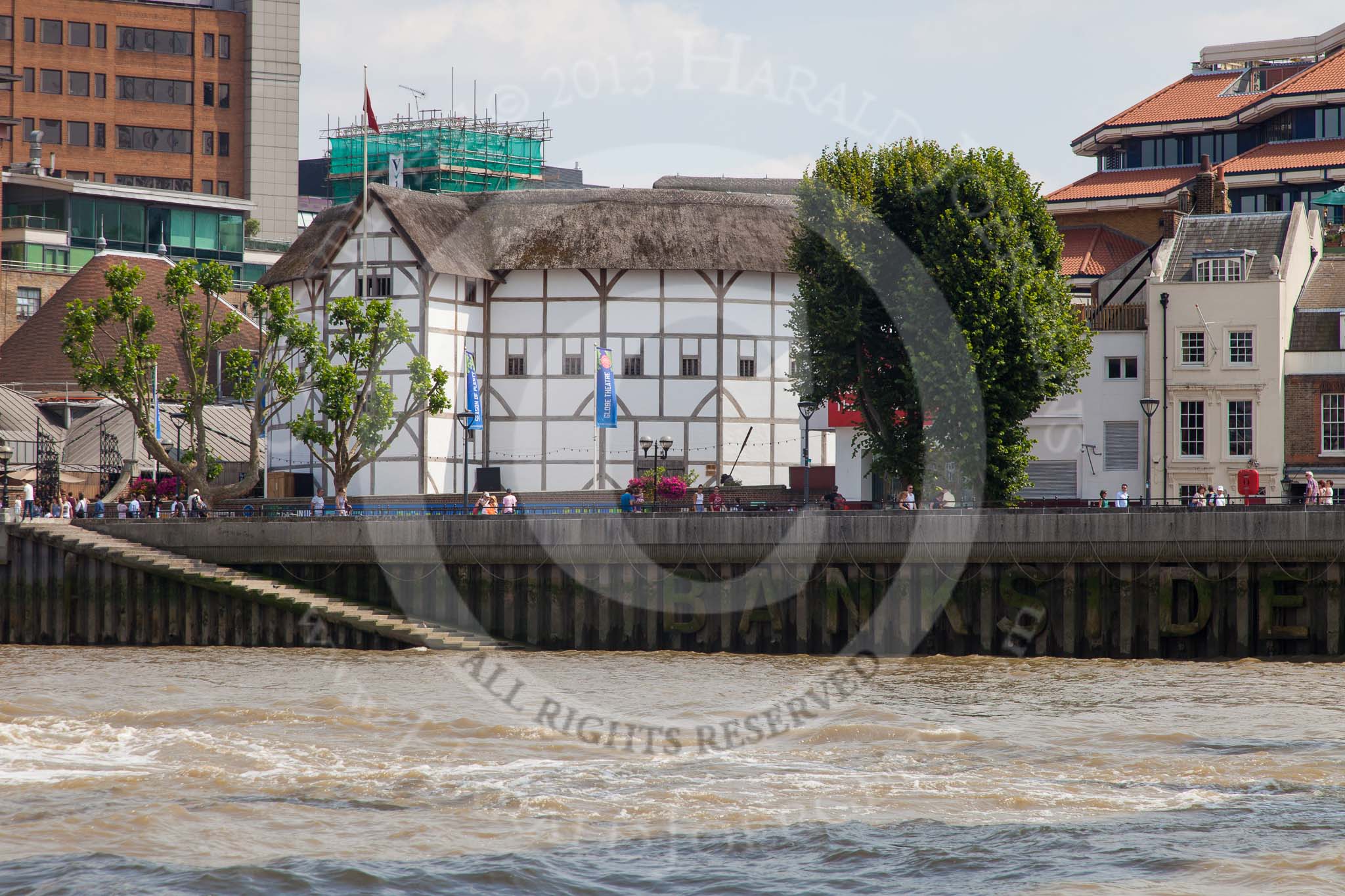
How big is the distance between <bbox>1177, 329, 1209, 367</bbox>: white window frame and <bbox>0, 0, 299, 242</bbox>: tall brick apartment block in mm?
75723

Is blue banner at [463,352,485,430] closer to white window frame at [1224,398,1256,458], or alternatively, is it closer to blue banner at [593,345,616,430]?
blue banner at [593,345,616,430]

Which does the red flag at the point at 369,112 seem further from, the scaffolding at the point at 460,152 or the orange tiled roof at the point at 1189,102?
the orange tiled roof at the point at 1189,102

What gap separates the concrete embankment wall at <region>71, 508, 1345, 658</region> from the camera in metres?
36.0

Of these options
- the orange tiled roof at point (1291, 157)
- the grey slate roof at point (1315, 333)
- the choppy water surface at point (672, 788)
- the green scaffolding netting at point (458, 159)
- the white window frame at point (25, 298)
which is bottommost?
the choppy water surface at point (672, 788)

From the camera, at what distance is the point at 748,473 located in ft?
196

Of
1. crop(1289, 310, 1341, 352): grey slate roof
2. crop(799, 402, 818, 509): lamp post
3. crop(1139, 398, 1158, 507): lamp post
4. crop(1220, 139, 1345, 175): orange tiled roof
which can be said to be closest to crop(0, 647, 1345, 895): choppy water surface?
crop(799, 402, 818, 509): lamp post

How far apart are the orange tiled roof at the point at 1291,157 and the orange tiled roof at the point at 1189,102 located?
3.76m

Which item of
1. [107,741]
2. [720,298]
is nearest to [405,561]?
[107,741]

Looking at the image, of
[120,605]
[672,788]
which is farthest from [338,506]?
[672,788]

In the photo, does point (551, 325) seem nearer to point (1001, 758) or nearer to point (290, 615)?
point (290, 615)

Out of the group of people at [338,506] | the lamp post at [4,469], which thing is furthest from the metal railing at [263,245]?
the group of people at [338,506]

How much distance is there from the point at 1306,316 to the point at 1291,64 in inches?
1486

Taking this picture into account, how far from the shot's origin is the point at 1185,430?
5131 cm

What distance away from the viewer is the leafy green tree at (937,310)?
44781 millimetres
